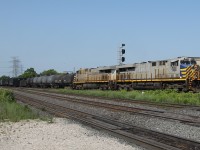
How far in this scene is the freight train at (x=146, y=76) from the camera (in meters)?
29.3

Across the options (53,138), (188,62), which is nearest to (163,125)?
(53,138)

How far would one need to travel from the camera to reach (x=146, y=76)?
114ft

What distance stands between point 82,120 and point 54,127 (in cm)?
241

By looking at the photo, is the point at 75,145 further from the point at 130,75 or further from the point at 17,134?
the point at 130,75

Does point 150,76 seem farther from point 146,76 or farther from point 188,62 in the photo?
point 188,62

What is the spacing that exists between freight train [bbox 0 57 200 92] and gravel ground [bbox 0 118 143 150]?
19.2 m

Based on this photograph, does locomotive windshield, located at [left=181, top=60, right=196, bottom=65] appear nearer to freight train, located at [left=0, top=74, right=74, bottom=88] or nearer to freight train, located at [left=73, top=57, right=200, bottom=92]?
freight train, located at [left=73, top=57, right=200, bottom=92]

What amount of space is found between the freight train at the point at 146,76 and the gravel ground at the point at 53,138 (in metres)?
19.2

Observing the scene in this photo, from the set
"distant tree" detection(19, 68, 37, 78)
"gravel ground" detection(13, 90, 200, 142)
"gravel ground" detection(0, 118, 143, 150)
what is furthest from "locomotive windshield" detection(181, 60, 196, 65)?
"distant tree" detection(19, 68, 37, 78)

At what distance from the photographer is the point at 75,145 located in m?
8.46

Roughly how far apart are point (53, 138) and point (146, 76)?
85.0ft

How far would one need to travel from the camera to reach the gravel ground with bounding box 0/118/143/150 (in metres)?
8.24

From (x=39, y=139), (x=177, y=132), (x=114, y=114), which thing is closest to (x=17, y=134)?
(x=39, y=139)

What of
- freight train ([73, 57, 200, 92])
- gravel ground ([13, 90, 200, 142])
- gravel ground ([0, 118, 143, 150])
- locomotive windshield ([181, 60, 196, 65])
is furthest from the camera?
locomotive windshield ([181, 60, 196, 65])
